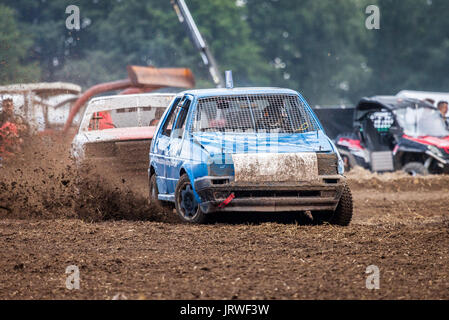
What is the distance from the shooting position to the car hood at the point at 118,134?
12.8 metres

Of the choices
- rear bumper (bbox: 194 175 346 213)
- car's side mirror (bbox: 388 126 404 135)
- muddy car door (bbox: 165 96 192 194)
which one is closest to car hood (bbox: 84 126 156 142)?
muddy car door (bbox: 165 96 192 194)

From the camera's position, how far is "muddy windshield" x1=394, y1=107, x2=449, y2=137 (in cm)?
2105

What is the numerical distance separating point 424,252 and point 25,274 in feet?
11.8

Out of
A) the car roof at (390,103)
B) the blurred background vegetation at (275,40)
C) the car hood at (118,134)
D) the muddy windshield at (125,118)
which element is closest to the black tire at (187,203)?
the car hood at (118,134)

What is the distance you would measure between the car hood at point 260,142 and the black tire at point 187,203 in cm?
55

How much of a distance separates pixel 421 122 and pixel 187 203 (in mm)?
12549

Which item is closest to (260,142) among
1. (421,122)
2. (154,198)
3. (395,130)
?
(154,198)

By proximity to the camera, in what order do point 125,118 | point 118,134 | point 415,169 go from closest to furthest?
point 118,134
point 125,118
point 415,169

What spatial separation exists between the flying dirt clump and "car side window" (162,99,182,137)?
1.09 metres

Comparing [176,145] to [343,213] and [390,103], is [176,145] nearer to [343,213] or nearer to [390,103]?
[343,213]

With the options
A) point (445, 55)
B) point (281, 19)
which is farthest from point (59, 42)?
point (445, 55)

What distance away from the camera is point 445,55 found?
62125 millimetres

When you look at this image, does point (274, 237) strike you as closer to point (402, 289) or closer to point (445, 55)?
point (402, 289)

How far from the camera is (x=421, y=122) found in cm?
2142
